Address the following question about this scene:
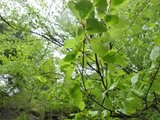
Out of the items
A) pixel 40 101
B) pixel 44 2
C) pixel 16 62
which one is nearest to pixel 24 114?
pixel 40 101

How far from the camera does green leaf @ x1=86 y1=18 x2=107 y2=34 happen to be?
2.23 feet

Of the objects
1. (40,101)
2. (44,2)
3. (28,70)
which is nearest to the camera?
(44,2)

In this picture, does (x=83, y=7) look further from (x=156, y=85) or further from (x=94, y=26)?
(x=156, y=85)

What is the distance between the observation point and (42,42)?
5.61m

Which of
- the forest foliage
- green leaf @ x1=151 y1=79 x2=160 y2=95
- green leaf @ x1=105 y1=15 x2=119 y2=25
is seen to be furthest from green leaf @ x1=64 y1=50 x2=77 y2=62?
green leaf @ x1=151 y1=79 x2=160 y2=95

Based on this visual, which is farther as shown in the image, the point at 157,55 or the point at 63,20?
the point at 63,20

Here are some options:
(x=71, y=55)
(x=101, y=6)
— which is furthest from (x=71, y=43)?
(x=101, y=6)

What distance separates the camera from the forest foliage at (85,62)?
0.76 m

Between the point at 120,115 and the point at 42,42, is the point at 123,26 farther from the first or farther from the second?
the point at 42,42

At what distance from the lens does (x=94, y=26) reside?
0.69 meters

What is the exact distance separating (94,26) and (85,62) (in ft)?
0.60

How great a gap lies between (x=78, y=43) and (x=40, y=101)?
21.0 ft

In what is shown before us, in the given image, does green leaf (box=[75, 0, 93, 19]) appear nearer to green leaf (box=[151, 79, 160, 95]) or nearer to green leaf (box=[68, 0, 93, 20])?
green leaf (box=[68, 0, 93, 20])

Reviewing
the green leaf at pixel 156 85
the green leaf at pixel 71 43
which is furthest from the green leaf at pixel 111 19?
the green leaf at pixel 156 85
